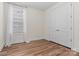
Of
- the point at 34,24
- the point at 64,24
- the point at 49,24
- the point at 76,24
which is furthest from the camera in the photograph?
the point at 34,24

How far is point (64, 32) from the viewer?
256cm

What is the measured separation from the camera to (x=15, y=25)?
10.3ft

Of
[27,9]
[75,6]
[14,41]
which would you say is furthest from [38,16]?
[75,6]

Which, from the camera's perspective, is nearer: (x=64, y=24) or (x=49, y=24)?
(x=64, y=24)

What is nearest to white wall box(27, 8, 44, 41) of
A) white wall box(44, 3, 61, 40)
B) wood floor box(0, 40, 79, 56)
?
white wall box(44, 3, 61, 40)

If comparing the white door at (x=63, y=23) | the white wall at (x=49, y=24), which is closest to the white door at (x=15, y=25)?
the white wall at (x=49, y=24)

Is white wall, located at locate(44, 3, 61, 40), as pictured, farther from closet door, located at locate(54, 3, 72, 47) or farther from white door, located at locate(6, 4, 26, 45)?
white door, located at locate(6, 4, 26, 45)

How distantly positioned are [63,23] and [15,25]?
6.30 feet

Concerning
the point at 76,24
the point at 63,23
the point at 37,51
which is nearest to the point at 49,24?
the point at 63,23

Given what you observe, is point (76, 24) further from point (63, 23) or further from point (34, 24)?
point (34, 24)

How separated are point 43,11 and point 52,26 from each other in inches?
41.5

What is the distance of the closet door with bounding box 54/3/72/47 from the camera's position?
7.62 ft

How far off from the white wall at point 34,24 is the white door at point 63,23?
0.96m

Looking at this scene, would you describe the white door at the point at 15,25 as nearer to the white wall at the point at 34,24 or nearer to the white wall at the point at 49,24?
the white wall at the point at 34,24
